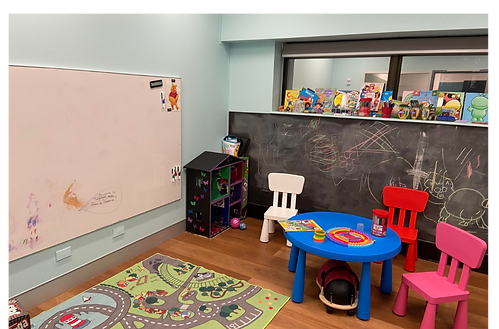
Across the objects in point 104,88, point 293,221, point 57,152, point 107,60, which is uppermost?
point 107,60

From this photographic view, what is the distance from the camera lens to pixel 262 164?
4.11m

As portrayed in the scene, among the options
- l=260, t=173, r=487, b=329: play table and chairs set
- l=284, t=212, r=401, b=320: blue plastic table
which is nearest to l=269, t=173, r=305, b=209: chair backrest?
l=260, t=173, r=487, b=329: play table and chairs set

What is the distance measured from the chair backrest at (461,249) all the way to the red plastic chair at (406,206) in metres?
0.67

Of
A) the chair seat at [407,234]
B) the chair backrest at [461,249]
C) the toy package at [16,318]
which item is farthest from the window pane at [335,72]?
the toy package at [16,318]

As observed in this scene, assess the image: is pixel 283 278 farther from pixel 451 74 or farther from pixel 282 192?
pixel 451 74

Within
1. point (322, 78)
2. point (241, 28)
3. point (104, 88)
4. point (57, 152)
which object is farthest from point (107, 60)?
point (322, 78)

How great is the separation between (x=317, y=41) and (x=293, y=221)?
202 cm

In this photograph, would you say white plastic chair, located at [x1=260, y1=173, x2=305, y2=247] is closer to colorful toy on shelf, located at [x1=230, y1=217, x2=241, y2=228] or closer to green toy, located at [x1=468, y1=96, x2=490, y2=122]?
colorful toy on shelf, located at [x1=230, y1=217, x2=241, y2=228]

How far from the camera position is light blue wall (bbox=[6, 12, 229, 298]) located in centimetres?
222

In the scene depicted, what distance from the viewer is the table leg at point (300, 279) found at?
2504 millimetres

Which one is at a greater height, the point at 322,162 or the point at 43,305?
the point at 322,162

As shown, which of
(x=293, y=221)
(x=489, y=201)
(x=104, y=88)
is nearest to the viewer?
(x=104, y=88)

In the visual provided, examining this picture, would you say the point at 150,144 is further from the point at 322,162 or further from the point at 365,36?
the point at 365,36

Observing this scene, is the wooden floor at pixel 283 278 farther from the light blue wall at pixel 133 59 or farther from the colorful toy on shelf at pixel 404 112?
the colorful toy on shelf at pixel 404 112
